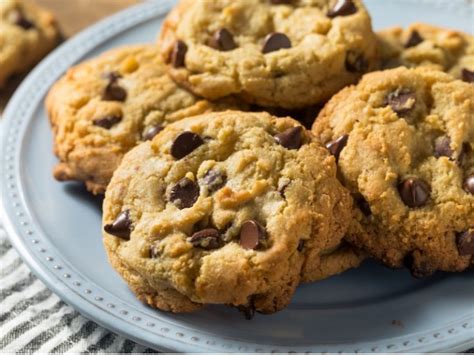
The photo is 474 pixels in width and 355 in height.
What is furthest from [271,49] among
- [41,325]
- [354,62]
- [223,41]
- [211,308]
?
[41,325]

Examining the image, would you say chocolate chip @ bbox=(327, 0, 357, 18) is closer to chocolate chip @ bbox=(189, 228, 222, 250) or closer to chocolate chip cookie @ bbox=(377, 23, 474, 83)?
chocolate chip cookie @ bbox=(377, 23, 474, 83)

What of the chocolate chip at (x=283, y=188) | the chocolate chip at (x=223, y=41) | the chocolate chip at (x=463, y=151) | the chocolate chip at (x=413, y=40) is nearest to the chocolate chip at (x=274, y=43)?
the chocolate chip at (x=223, y=41)

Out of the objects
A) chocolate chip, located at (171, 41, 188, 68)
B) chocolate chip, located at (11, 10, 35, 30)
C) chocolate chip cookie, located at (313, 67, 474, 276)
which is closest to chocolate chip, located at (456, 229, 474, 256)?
chocolate chip cookie, located at (313, 67, 474, 276)

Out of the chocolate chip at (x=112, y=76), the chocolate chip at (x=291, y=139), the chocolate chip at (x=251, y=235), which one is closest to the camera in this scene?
the chocolate chip at (x=251, y=235)

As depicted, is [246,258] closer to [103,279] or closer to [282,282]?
[282,282]

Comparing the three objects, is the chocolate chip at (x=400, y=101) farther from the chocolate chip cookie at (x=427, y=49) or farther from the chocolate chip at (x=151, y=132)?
the chocolate chip at (x=151, y=132)
